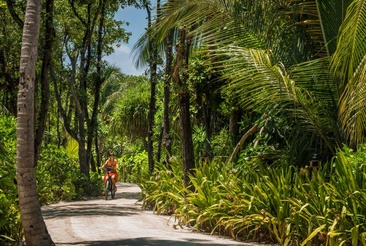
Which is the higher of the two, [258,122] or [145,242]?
[258,122]

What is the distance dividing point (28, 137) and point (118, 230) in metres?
4.00

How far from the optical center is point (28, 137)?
905 centimetres

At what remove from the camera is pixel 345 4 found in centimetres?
1212

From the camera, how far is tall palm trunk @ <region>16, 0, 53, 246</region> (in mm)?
9047

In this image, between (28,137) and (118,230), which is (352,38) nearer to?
(28,137)

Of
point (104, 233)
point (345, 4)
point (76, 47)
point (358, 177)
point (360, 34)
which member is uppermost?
point (76, 47)

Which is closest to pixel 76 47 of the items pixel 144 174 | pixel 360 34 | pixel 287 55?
pixel 144 174

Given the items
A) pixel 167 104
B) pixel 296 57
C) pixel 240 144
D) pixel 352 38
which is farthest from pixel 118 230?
pixel 167 104

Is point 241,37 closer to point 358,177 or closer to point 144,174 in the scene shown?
point 358,177

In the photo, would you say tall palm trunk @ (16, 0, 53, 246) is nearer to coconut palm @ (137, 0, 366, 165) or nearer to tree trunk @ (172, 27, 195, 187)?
coconut palm @ (137, 0, 366, 165)

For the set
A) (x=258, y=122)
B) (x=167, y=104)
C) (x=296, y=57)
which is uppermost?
(x=167, y=104)

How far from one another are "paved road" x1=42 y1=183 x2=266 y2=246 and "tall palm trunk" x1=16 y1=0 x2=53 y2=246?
1390 mm

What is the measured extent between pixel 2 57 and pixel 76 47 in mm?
7601

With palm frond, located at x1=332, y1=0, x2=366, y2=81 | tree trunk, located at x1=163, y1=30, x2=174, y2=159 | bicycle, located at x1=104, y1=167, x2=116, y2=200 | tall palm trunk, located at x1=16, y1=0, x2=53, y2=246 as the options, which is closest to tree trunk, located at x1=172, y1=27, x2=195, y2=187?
tree trunk, located at x1=163, y1=30, x2=174, y2=159
